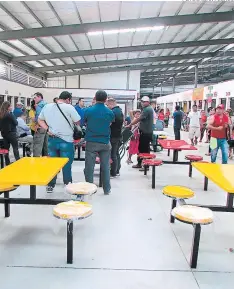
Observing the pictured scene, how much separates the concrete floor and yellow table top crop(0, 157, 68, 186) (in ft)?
1.94

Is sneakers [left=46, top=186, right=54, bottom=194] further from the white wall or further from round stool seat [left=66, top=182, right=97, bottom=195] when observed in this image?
the white wall

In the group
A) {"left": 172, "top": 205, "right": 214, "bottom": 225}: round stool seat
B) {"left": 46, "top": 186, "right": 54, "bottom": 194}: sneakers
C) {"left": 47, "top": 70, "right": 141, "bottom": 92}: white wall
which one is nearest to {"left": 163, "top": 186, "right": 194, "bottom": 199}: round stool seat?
{"left": 172, "top": 205, "right": 214, "bottom": 225}: round stool seat

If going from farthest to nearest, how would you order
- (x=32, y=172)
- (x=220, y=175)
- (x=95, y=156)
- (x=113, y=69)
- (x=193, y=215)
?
(x=113, y=69) < (x=95, y=156) < (x=220, y=175) < (x=32, y=172) < (x=193, y=215)

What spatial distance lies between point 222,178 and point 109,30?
6499 mm

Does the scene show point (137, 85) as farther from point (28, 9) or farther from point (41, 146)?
point (41, 146)

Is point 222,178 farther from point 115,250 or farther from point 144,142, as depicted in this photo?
point 144,142

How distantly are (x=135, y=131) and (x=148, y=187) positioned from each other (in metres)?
1.79

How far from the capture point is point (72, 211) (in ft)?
6.89

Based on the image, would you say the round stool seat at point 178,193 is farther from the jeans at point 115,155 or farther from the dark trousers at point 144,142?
the dark trousers at point 144,142

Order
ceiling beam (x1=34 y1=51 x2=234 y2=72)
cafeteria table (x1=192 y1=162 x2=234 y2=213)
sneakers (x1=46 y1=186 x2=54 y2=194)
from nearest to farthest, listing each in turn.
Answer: cafeteria table (x1=192 y1=162 x2=234 y2=213)
sneakers (x1=46 y1=186 x2=54 y2=194)
ceiling beam (x1=34 y1=51 x2=234 y2=72)

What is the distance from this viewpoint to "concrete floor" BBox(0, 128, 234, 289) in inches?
76.5

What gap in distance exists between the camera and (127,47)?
11.0 meters

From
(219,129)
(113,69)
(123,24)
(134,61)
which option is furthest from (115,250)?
(113,69)

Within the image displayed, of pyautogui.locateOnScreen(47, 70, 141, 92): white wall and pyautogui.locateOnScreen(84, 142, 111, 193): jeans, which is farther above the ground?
pyautogui.locateOnScreen(47, 70, 141, 92): white wall
